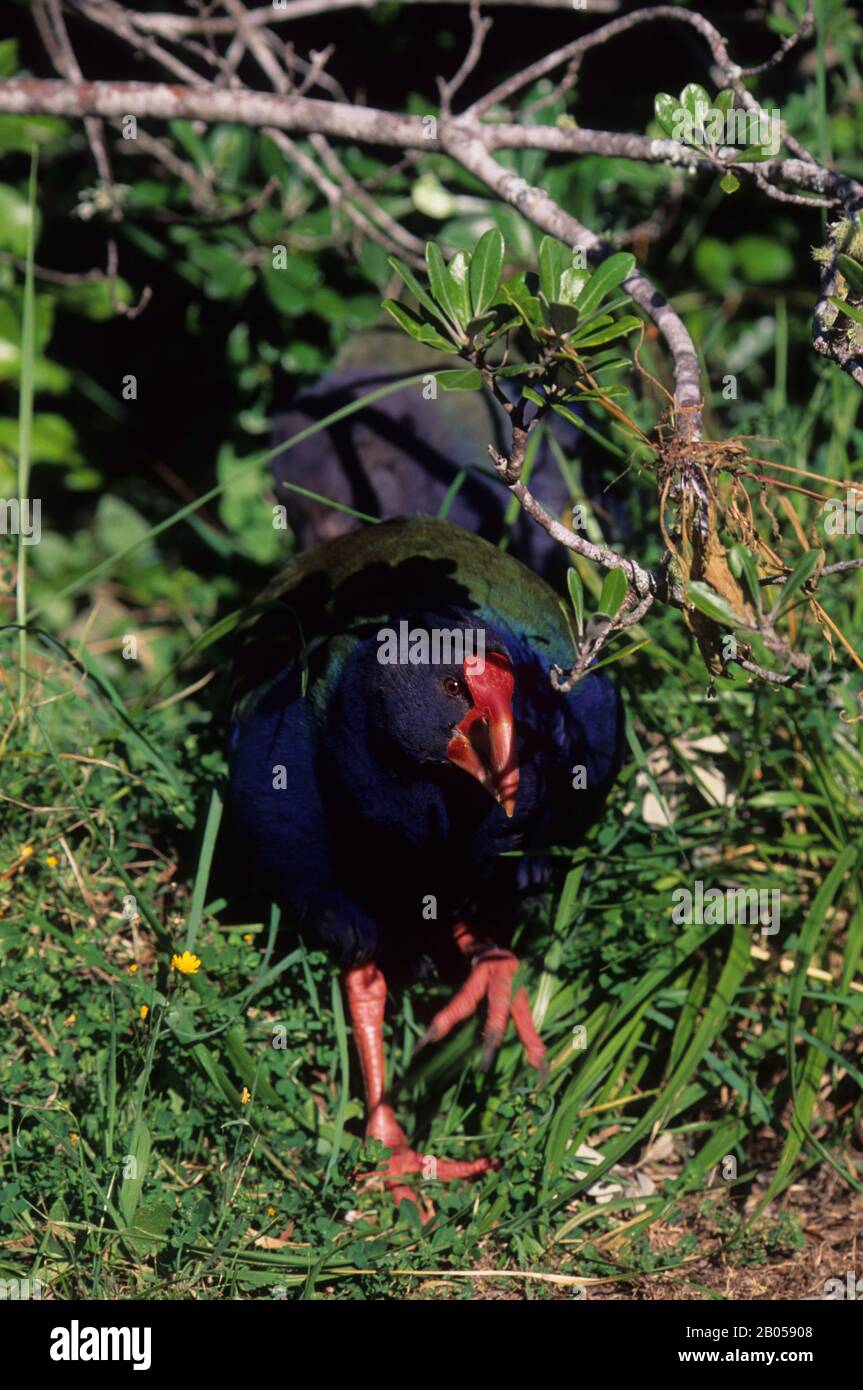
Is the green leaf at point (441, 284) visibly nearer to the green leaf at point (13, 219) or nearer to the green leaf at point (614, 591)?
the green leaf at point (614, 591)

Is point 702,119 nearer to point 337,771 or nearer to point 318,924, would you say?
point 337,771

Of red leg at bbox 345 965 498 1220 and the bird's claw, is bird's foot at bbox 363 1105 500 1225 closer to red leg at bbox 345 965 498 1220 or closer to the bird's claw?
red leg at bbox 345 965 498 1220

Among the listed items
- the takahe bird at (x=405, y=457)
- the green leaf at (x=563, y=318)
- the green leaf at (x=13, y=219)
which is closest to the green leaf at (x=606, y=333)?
the green leaf at (x=563, y=318)

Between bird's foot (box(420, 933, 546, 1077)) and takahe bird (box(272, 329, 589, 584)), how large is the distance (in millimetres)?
1168

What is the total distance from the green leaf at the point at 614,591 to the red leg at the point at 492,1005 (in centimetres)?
95

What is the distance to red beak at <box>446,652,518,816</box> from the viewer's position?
2.55 meters

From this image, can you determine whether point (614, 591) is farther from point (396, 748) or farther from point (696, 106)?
point (696, 106)

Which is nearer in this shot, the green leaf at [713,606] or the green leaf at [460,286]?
the green leaf at [713,606]

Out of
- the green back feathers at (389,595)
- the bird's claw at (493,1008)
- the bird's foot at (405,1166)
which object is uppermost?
the green back feathers at (389,595)

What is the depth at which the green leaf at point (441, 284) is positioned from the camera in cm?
236

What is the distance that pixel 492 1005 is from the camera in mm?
2998

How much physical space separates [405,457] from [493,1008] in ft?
5.74

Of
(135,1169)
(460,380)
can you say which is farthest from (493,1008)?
(460,380)

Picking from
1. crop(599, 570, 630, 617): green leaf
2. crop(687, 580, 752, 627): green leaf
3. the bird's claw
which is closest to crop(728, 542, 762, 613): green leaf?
crop(687, 580, 752, 627): green leaf
